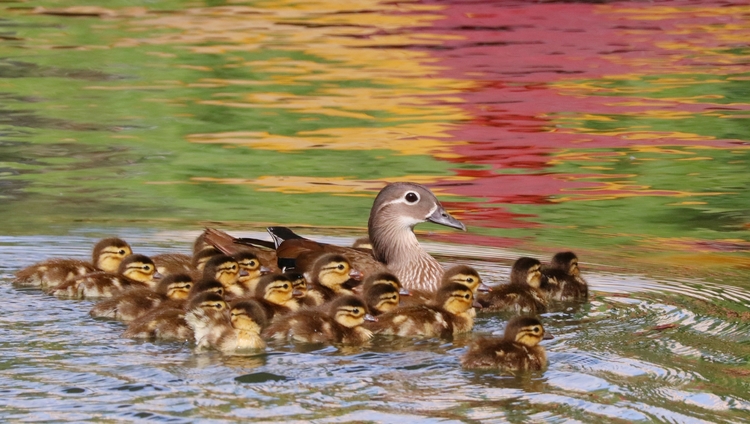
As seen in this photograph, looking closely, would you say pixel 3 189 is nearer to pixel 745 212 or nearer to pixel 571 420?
pixel 745 212

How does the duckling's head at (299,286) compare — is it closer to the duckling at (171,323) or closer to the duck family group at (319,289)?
the duck family group at (319,289)

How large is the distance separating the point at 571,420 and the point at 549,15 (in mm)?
18368

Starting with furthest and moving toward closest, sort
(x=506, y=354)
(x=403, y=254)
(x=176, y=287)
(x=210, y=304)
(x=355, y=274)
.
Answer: (x=403, y=254), (x=355, y=274), (x=176, y=287), (x=210, y=304), (x=506, y=354)

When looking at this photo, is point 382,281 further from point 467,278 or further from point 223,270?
point 223,270

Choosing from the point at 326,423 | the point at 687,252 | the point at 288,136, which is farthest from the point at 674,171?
the point at 326,423

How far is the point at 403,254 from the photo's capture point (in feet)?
27.8

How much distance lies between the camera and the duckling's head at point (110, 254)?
8.43 metres

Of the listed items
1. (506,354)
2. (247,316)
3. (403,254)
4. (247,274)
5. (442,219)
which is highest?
(442,219)

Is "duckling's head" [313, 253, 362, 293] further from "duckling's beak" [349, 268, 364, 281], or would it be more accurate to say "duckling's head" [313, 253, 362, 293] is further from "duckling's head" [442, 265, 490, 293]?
"duckling's head" [442, 265, 490, 293]

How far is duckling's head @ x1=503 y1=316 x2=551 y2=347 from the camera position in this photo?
654cm

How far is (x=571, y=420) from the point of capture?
550 cm

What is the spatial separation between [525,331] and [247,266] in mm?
2055

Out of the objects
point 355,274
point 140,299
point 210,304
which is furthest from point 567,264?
point 140,299

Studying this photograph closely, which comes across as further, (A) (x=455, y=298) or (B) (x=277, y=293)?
(B) (x=277, y=293)
